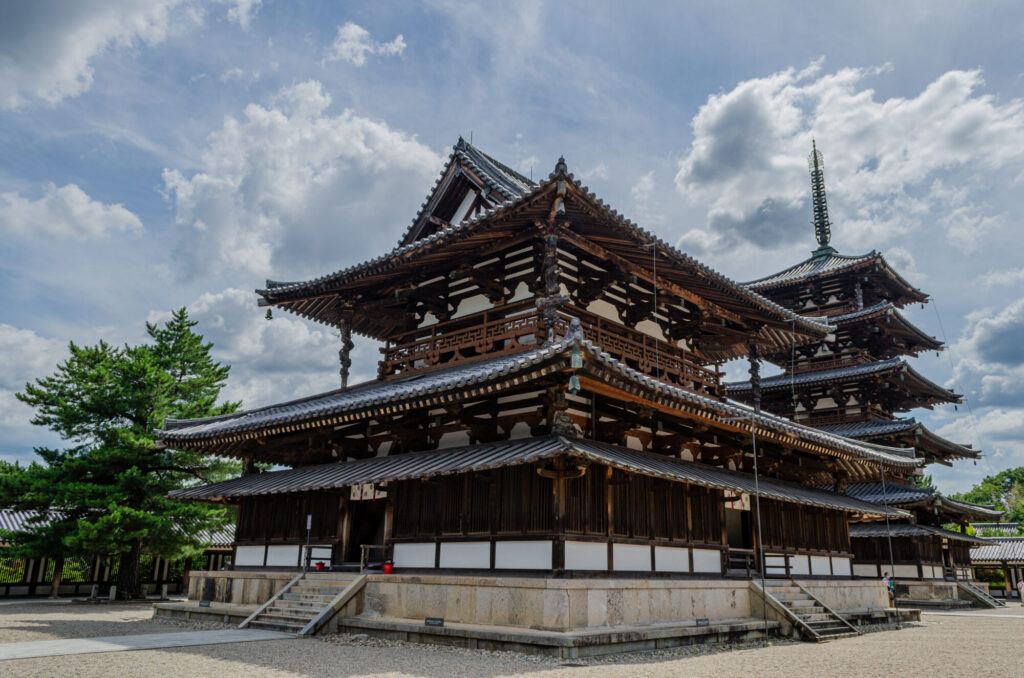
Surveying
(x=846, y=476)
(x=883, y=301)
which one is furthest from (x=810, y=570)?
(x=883, y=301)

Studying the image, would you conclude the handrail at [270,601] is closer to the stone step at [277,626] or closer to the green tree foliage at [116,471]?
the stone step at [277,626]

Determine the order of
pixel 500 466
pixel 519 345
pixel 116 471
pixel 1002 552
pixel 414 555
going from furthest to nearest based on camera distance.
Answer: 1. pixel 1002 552
2. pixel 116 471
3. pixel 519 345
4. pixel 414 555
5. pixel 500 466

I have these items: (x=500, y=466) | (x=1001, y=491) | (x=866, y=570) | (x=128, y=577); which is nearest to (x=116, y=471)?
(x=128, y=577)

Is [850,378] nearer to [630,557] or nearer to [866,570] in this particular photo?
[866,570]

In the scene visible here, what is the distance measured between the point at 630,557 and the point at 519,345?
524 cm

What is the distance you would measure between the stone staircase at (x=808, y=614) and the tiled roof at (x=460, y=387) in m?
3.85

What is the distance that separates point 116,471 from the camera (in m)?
27.8

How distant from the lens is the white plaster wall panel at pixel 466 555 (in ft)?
47.5

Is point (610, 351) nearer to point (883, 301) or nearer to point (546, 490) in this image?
point (546, 490)

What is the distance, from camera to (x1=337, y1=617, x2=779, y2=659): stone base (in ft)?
39.1

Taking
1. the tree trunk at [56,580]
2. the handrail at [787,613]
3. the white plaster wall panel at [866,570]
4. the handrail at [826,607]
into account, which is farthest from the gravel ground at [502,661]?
the tree trunk at [56,580]

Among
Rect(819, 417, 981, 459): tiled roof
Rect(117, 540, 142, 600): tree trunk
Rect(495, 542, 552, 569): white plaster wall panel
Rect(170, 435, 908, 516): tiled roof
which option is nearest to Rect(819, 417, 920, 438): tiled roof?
Rect(819, 417, 981, 459): tiled roof

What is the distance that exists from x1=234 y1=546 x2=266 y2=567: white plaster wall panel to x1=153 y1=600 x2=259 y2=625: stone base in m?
1.35

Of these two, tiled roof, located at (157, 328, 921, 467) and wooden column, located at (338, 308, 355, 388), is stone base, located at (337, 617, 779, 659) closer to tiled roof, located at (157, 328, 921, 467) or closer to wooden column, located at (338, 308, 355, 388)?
tiled roof, located at (157, 328, 921, 467)
